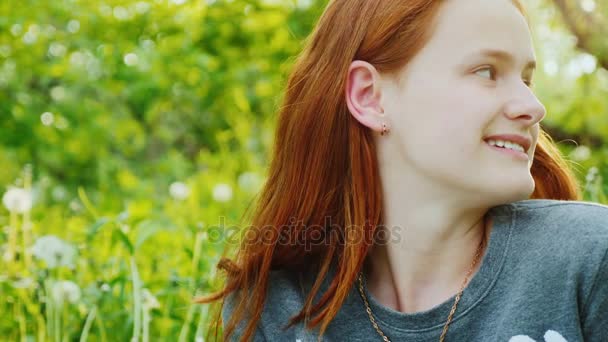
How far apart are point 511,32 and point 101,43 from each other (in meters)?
2.91

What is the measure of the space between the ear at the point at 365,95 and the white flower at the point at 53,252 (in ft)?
3.31

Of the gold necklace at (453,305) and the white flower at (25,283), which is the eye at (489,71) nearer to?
the gold necklace at (453,305)

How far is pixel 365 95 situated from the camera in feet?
5.00

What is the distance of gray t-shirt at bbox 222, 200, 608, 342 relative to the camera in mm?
1255

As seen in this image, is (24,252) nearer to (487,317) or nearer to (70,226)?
(70,226)

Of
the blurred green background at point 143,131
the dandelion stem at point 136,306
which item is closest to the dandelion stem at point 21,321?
the blurred green background at point 143,131

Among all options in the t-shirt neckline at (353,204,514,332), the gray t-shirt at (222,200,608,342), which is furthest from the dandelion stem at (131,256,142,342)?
the t-shirt neckline at (353,204,514,332)

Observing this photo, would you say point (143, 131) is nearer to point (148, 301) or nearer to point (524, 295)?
point (148, 301)

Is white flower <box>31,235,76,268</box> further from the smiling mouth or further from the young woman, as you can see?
the smiling mouth

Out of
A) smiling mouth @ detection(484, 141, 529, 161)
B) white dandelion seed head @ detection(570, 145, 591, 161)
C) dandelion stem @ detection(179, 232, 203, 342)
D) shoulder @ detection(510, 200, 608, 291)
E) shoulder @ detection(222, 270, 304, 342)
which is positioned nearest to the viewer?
shoulder @ detection(510, 200, 608, 291)

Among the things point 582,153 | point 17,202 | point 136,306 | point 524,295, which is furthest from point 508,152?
point 582,153

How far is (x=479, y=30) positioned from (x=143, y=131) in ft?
13.1

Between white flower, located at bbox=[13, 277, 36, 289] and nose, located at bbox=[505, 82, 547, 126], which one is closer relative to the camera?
nose, located at bbox=[505, 82, 547, 126]

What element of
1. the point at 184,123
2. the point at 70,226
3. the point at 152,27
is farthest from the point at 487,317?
the point at 184,123
